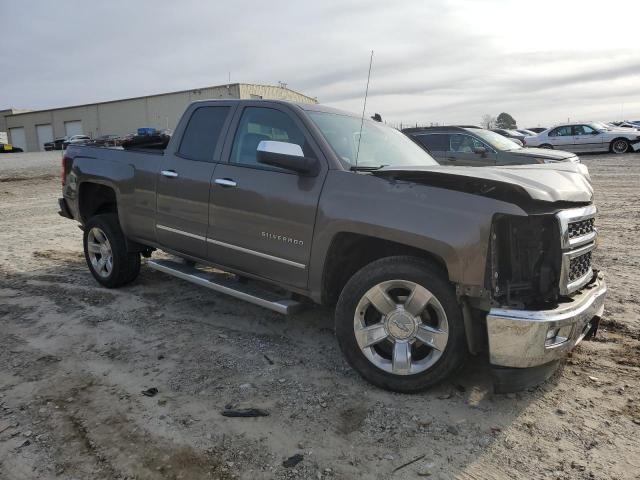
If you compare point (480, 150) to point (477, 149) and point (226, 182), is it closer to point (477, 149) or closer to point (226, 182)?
point (477, 149)

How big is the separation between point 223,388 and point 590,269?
8.84 ft

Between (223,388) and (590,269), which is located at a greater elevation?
(590,269)

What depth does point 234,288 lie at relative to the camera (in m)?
4.29

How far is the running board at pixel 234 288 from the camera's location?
3916mm

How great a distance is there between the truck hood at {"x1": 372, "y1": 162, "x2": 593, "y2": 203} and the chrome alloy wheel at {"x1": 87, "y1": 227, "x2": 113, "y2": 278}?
11.3 feet

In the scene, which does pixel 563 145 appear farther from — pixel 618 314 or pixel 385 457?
pixel 385 457

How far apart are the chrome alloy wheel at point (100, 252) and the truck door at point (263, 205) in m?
1.71

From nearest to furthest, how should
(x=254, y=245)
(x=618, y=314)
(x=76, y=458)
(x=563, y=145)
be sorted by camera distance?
(x=76, y=458), (x=254, y=245), (x=618, y=314), (x=563, y=145)

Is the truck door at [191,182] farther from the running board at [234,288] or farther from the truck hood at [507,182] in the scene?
the truck hood at [507,182]

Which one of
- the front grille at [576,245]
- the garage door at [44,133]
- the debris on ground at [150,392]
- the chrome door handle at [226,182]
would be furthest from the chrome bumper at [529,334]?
the garage door at [44,133]

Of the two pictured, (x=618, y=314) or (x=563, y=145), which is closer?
(x=618, y=314)

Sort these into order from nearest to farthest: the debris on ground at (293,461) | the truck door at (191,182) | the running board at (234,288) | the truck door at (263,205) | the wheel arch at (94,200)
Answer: the debris on ground at (293,461), the truck door at (263,205), the running board at (234,288), the truck door at (191,182), the wheel arch at (94,200)

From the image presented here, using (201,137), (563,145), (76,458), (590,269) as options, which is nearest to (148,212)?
(201,137)

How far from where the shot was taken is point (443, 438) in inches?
116
